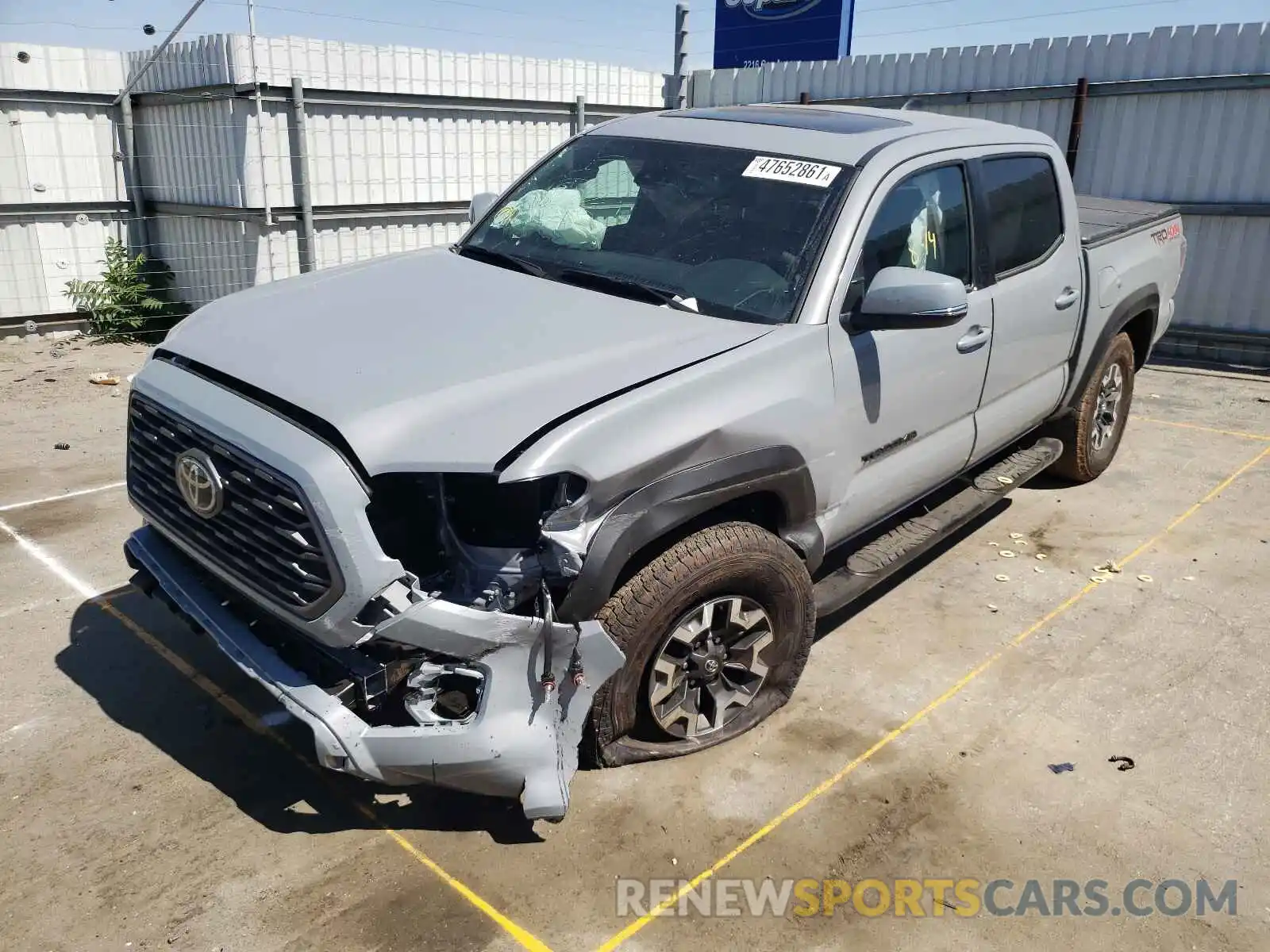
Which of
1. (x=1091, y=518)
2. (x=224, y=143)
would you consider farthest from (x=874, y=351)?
(x=224, y=143)

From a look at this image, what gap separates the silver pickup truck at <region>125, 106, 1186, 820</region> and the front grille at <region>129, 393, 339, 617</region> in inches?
0.4

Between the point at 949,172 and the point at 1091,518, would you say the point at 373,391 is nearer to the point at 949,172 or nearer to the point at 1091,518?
the point at 949,172

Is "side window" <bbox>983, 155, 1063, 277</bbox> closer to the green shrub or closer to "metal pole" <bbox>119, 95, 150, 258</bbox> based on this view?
the green shrub

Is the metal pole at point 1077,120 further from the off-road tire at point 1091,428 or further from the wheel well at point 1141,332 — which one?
the off-road tire at point 1091,428

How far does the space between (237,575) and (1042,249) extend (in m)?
3.93

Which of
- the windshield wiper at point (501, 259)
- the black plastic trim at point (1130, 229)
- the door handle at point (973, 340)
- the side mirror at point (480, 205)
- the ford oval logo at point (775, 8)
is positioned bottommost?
the door handle at point (973, 340)

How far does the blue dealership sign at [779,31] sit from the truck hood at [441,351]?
1341 centimetres

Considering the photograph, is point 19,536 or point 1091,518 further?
point 1091,518

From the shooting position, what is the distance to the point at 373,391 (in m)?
2.84

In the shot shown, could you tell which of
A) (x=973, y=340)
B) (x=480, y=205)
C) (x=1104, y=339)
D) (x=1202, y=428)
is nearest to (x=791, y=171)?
(x=973, y=340)

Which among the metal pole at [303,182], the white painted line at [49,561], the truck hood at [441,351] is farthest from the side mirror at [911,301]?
the metal pole at [303,182]

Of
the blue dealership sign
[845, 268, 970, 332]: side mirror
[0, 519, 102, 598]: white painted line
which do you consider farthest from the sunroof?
A: the blue dealership sign

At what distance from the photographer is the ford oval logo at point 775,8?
1608 centimetres

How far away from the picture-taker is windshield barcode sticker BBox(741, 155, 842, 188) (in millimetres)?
3836
